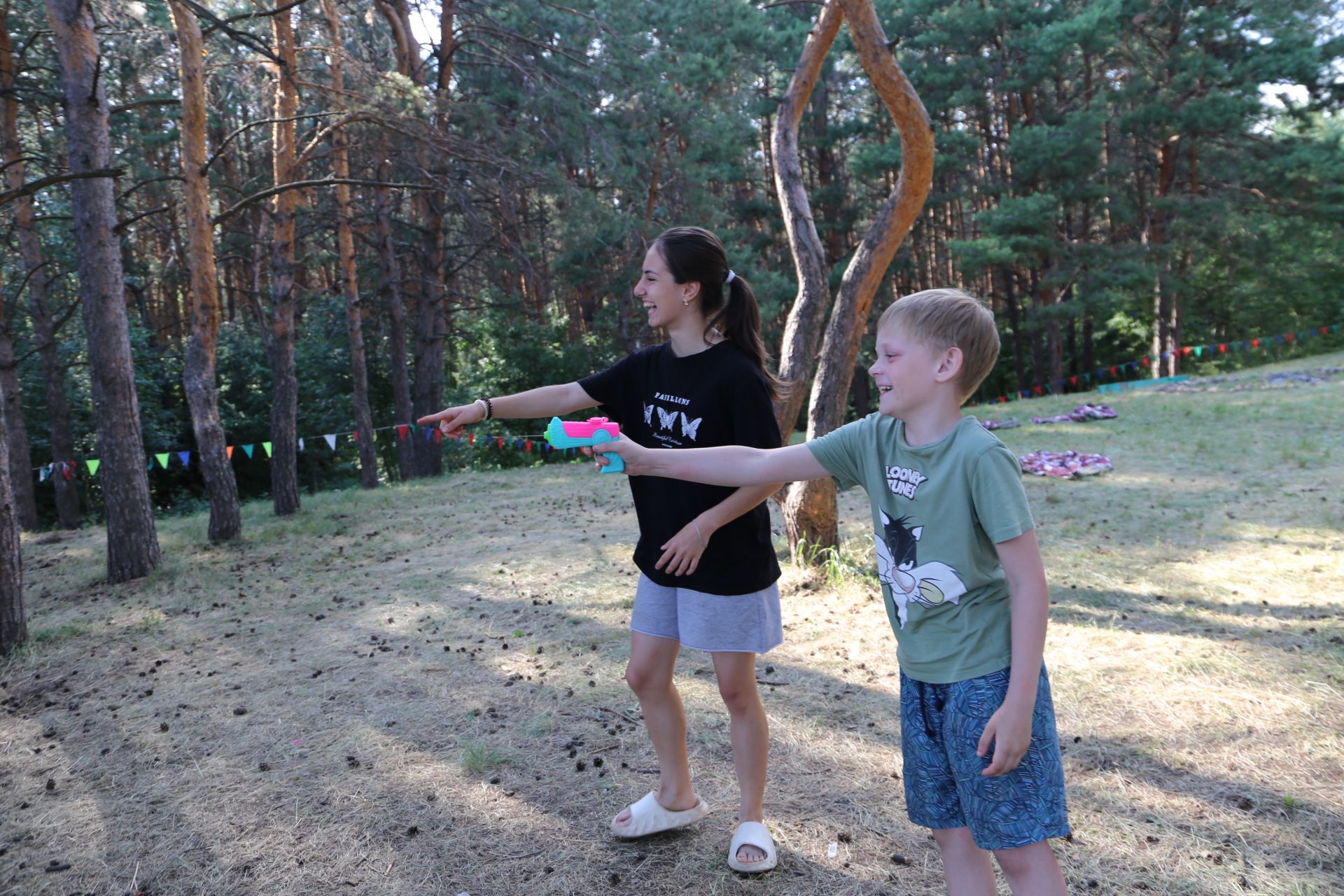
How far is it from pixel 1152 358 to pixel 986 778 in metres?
26.2

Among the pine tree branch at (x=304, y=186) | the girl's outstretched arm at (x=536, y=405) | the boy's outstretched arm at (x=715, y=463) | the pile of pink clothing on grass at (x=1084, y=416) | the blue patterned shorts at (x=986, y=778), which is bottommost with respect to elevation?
the blue patterned shorts at (x=986, y=778)

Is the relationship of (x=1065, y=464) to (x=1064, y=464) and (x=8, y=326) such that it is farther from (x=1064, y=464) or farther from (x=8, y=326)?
(x=8, y=326)

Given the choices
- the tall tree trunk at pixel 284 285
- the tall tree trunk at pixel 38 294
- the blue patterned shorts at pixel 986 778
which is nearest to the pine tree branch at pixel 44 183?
the blue patterned shorts at pixel 986 778

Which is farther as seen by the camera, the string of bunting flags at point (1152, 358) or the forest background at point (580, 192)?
the string of bunting flags at point (1152, 358)

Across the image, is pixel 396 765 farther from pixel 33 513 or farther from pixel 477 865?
pixel 33 513

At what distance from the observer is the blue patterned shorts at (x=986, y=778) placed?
5.51 ft

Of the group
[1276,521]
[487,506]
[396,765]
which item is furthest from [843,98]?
[396,765]

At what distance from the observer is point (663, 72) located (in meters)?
15.2

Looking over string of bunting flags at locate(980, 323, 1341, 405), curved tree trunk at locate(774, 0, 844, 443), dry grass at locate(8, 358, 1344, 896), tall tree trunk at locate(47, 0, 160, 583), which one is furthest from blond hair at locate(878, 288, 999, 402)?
string of bunting flags at locate(980, 323, 1341, 405)

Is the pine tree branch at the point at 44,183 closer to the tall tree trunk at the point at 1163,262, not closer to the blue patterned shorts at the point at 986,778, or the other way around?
the blue patterned shorts at the point at 986,778

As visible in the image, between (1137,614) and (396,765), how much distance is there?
3934 mm

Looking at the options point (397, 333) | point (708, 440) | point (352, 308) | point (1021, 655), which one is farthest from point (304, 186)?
point (397, 333)

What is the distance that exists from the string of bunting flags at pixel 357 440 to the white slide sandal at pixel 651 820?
195 inches

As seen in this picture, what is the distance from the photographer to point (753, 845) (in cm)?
262
